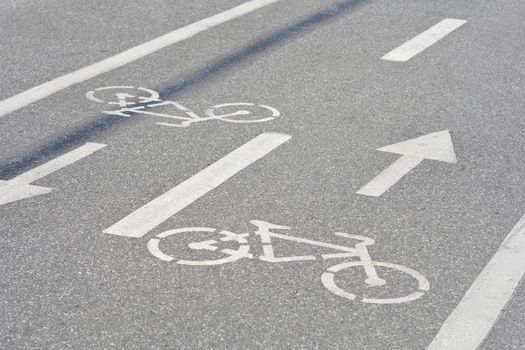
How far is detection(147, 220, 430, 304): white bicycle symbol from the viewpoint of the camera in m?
5.75

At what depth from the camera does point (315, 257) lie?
241 inches

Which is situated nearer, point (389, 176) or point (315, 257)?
point (315, 257)

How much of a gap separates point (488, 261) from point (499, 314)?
69cm

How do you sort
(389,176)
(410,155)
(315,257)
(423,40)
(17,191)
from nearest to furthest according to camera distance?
1. (315,257)
2. (17,191)
3. (389,176)
4. (410,155)
5. (423,40)

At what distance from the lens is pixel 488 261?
618 centimetres

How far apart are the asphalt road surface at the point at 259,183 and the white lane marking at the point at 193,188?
0.02 meters

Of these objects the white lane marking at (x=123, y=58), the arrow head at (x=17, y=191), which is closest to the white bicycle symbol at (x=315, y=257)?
the arrow head at (x=17, y=191)

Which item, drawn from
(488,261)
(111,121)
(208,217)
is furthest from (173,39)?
(488,261)

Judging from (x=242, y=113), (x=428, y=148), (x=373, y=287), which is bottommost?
(x=428, y=148)

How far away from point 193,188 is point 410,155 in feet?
5.40

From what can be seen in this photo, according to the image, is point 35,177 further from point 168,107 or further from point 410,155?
point 410,155

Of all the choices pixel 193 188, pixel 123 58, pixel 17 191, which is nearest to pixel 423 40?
pixel 123 58

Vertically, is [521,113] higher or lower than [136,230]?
lower

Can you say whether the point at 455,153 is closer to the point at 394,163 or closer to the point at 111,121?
the point at 394,163
